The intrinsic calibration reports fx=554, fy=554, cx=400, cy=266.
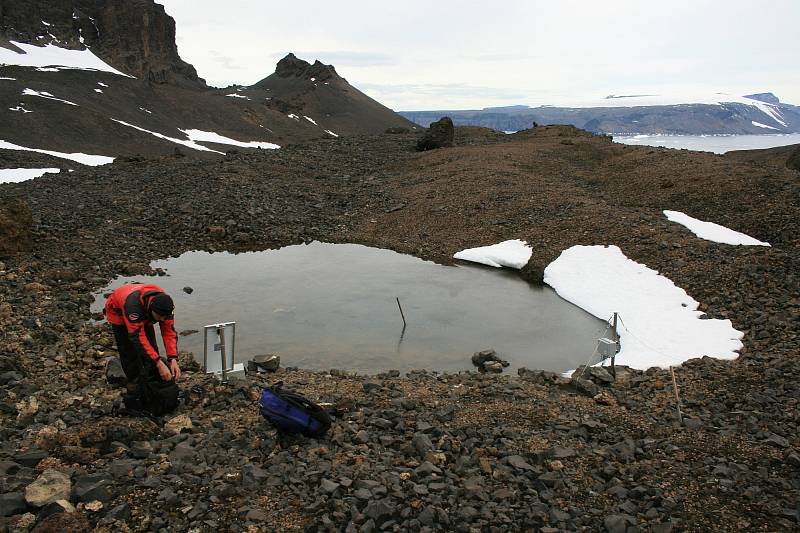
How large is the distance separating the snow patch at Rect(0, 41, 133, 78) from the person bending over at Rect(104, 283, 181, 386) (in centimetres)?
5889

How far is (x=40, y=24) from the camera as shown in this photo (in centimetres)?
7031

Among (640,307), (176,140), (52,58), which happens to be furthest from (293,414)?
(52,58)

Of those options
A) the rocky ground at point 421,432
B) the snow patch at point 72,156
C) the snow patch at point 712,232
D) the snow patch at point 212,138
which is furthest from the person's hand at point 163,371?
the snow patch at point 212,138

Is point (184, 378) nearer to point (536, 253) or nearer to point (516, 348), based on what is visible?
point (516, 348)

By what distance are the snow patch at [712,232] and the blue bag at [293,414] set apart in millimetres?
13034

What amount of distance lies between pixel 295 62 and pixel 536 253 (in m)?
121

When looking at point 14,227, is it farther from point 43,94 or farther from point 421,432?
point 43,94

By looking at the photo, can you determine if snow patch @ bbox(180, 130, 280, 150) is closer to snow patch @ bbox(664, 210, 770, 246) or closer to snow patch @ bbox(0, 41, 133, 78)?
snow patch @ bbox(0, 41, 133, 78)

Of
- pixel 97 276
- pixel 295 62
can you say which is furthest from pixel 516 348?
pixel 295 62

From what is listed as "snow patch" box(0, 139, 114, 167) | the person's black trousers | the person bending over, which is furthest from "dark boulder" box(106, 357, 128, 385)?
"snow patch" box(0, 139, 114, 167)

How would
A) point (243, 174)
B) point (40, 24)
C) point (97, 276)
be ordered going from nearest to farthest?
point (97, 276), point (243, 174), point (40, 24)

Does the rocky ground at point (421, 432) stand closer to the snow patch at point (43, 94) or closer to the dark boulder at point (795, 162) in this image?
the dark boulder at point (795, 162)

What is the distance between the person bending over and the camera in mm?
6316

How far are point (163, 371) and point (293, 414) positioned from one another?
1686 mm
